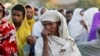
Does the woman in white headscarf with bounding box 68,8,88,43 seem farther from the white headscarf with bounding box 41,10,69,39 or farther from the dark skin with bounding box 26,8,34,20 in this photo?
the white headscarf with bounding box 41,10,69,39

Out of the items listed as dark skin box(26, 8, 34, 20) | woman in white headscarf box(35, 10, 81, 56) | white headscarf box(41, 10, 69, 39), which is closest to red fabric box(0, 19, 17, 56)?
woman in white headscarf box(35, 10, 81, 56)

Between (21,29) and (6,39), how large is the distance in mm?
690

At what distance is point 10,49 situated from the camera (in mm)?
4906

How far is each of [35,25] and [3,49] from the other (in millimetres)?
2043

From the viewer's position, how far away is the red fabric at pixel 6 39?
4.84m

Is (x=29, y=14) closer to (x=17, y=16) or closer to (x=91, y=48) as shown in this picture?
(x=91, y=48)

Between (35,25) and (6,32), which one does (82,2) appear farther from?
(6,32)

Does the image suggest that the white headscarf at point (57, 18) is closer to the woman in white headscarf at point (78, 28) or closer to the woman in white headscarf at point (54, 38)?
the woman in white headscarf at point (54, 38)

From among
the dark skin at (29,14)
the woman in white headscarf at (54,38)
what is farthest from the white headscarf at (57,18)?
the dark skin at (29,14)

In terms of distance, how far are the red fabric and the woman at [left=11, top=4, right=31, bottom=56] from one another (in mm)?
304

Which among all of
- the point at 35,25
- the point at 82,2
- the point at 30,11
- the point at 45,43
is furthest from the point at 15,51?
the point at 82,2

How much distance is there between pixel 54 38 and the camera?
4660 mm

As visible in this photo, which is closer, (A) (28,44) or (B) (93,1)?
(A) (28,44)

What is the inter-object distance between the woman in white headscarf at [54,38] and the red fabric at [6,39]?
15.9 inches
